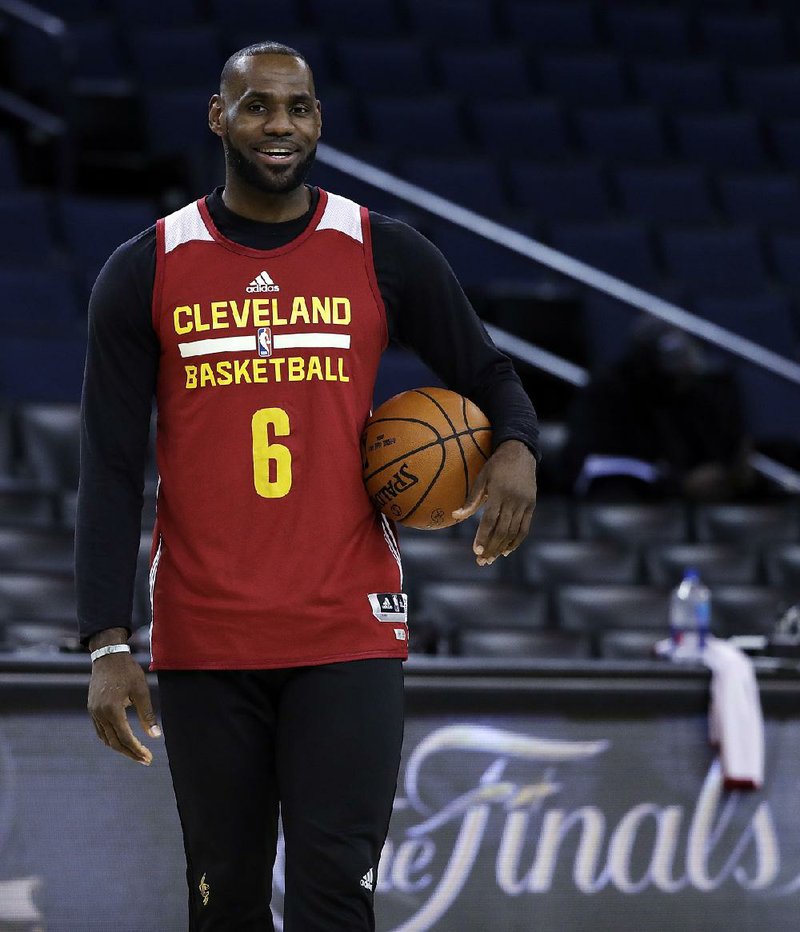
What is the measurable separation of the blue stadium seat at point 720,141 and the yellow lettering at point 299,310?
7.39 m

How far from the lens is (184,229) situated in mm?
2664

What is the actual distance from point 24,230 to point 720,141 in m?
4.31

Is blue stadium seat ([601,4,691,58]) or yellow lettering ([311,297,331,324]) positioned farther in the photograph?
blue stadium seat ([601,4,691,58])

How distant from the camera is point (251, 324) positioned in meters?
2.56

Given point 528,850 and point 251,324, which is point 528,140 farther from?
point 251,324

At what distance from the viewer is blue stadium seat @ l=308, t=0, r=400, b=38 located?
985 centimetres

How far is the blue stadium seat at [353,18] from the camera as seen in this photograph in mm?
9852

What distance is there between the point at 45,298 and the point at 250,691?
15.7 feet

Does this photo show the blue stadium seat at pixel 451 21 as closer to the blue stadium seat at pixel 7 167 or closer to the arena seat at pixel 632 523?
the blue stadium seat at pixel 7 167

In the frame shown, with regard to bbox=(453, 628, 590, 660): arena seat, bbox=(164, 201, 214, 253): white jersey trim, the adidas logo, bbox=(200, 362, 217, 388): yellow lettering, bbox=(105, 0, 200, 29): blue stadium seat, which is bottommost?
bbox=(453, 628, 590, 660): arena seat

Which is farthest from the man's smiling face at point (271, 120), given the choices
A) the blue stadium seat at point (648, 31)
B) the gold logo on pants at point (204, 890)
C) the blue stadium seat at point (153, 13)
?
the blue stadium seat at point (648, 31)

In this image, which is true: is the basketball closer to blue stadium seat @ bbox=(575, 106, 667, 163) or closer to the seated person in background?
the seated person in background

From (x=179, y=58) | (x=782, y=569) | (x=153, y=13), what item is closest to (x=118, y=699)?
(x=782, y=569)

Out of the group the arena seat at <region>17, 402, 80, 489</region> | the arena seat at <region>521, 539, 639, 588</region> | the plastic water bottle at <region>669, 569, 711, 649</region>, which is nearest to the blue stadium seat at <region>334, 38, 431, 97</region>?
the arena seat at <region>17, 402, 80, 489</region>
